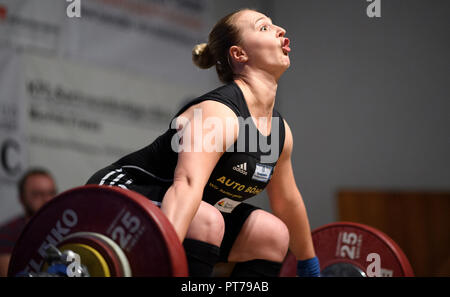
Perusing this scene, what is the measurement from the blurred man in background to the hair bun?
1940mm

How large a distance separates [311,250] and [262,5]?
392 centimetres

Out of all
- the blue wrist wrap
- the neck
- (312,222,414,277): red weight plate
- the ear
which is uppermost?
the ear

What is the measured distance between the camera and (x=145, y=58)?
454cm

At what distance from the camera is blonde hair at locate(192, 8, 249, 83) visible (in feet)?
5.94

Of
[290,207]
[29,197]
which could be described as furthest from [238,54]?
[29,197]

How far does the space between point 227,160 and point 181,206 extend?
285 mm

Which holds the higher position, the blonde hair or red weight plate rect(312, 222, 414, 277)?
the blonde hair

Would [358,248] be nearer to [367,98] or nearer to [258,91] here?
→ [258,91]

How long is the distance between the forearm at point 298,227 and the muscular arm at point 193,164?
54 cm

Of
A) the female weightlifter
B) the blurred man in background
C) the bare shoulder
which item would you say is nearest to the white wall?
the blurred man in background

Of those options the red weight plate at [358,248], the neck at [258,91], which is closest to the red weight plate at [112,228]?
the neck at [258,91]

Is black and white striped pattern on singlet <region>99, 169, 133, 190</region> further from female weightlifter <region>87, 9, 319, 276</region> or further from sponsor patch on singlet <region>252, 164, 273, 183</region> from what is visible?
sponsor patch on singlet <region>252, 164, 273, 183</region>

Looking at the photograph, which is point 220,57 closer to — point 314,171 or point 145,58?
point 145,58

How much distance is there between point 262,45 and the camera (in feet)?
5.76
